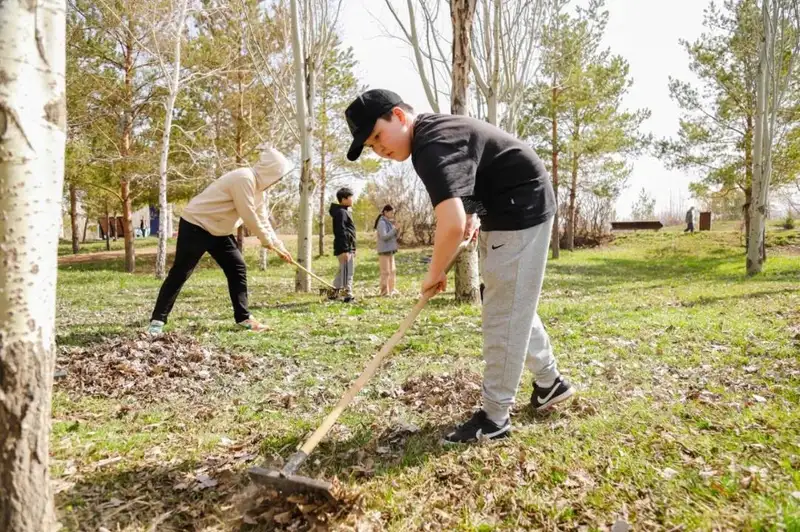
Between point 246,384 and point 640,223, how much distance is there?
1325 inches

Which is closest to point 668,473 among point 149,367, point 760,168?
point 149,367

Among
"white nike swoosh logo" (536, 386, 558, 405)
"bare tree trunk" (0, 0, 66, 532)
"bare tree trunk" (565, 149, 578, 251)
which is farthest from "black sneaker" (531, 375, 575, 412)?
"bare tree trunk" (565, 149, 578, 251)

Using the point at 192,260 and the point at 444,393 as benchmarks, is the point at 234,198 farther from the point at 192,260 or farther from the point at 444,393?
the point at 444,393

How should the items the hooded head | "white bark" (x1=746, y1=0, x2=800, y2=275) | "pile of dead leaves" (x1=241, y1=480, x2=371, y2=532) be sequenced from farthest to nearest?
"white bark" (x1=746, y1=0, x2=800, y2=275) < the hooded head < "pile of dead leaves" (x1=241, y1=480, x2=371, y2=532)

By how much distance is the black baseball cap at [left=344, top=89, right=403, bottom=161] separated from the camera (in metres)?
2.82

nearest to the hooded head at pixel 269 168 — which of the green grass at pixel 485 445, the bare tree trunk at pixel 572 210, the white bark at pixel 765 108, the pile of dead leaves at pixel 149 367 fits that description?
the green grass at pixel 485 445

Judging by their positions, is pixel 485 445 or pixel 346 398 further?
pixel 485 445

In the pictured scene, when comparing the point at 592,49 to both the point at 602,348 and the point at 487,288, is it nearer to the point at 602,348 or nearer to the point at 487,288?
the point at 602,348

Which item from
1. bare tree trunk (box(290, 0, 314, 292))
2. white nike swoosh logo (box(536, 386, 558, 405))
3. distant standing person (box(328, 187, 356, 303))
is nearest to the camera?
white nike swoosh logo (box(536, 386, 558, 405))

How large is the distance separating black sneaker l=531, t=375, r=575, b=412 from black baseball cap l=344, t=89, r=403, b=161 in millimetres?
1977

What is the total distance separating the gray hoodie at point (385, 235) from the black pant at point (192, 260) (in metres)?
3.89

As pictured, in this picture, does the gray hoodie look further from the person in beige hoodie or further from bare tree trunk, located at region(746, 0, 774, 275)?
bare tree trunk, located at region(746, 0, 774, 275)

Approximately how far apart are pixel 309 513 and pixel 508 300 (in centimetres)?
150

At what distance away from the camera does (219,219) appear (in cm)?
594
